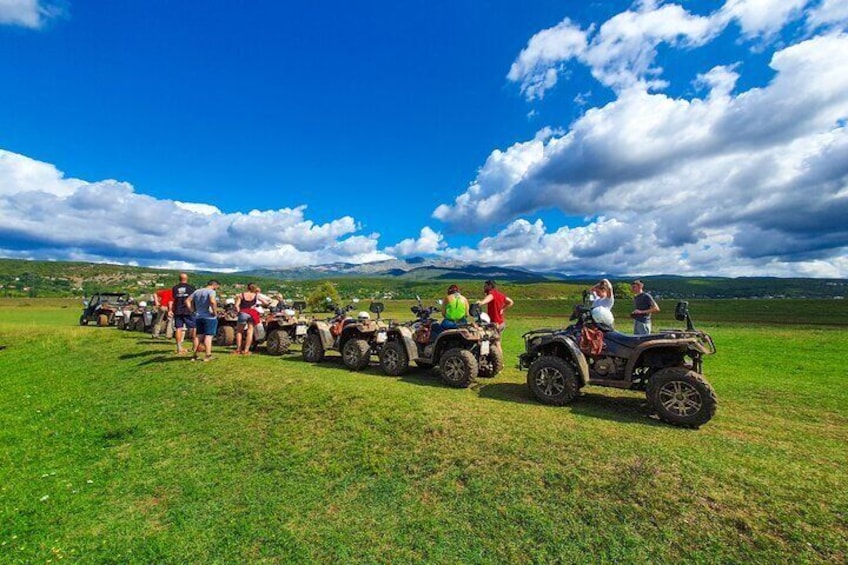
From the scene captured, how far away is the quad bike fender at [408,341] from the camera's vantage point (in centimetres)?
1004

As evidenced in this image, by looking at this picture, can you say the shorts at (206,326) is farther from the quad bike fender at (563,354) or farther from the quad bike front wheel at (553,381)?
the quad bike front wheel at (553,381)

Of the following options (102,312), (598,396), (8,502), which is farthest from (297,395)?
(102,312)

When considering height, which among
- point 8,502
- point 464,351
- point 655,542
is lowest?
point 8,502

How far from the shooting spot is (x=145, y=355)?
13227 millimetres

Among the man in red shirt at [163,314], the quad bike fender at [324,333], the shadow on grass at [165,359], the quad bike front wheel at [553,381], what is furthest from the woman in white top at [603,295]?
the man in red shirt at [163,314]

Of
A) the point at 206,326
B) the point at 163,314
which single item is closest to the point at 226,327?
the point at 206,326

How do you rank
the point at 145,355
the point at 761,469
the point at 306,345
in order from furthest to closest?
the point at 145,355, the point at 306,345, the point at 761,469

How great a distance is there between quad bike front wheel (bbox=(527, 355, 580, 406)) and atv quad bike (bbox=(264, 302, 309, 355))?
26.9ft

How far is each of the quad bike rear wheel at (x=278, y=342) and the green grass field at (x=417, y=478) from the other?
4.01m

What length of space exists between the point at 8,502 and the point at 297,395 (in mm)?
4149

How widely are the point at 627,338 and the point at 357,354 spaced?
6.60 m

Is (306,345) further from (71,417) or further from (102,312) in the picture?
(102,312)

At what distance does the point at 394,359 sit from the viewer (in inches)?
400

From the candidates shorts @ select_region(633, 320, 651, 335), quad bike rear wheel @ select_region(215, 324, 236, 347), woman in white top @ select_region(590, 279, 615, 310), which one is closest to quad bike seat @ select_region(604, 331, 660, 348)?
woman in white top @ select_region(590, 279, 615, 310)
